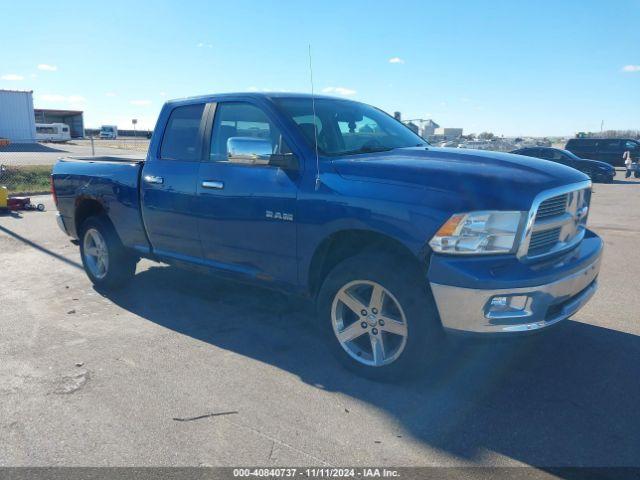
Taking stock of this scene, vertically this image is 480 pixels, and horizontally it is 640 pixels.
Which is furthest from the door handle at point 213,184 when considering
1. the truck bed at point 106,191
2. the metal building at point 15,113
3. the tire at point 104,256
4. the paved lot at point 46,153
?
the metal building at point 15,113

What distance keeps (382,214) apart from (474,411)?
1.32m

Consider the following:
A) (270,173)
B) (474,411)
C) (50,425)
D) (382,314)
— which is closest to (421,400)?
(474,411)

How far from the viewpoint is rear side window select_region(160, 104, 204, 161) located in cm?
474

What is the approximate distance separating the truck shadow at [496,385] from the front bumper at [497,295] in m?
0.18

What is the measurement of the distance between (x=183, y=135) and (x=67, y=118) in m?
57.9

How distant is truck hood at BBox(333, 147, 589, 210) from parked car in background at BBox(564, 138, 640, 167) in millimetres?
25991

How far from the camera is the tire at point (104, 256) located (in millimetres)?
5571

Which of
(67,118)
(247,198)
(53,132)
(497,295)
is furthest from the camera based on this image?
(67,118)

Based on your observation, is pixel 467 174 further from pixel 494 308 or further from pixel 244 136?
pixel 244 136

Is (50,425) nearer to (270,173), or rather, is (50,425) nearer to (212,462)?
(212,462)

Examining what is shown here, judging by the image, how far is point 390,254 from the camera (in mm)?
3465

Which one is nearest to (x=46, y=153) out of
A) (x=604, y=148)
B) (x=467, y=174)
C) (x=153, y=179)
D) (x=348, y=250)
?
(x=153, y=179)

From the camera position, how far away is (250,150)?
3986 mm

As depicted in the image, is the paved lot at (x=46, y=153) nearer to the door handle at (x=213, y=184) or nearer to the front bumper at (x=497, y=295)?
the door handle at (x=213, y=184)
